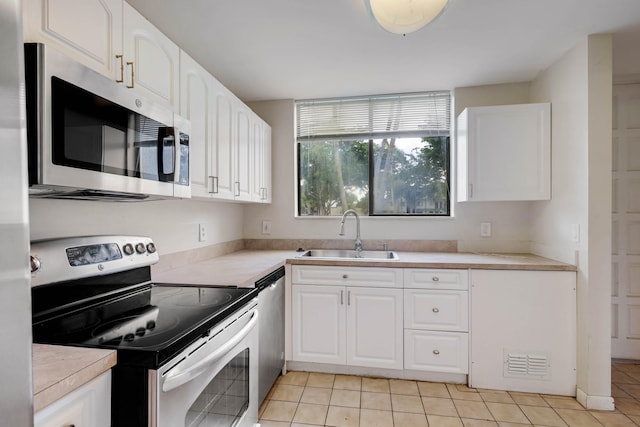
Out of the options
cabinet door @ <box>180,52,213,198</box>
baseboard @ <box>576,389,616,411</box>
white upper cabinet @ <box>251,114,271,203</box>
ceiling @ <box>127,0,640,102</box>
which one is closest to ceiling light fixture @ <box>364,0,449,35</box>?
ceiling @ <box>127,0,640,102</box>

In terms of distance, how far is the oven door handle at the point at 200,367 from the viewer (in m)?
0.88

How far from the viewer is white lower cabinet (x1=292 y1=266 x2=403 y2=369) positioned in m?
2.22

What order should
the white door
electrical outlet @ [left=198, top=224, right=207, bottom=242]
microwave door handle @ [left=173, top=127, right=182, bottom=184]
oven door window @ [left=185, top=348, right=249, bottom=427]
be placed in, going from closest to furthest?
oven door window @ [left=185, top=348, right=249, bottom=427]
microwave door handle @ [left=173, top=127, right=182, bottom=184]
electrical outlet @ [left=198, top=224, right=207, bottom=242]
the white door

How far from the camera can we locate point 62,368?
720 millimetres

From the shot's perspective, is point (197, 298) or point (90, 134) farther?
point (197, 298)

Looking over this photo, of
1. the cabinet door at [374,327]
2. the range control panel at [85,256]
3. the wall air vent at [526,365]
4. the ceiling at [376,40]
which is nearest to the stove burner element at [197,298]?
the range control panel at [85,256]

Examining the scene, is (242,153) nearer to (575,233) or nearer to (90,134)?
(90,134)

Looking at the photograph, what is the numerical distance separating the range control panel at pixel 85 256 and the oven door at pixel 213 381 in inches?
21.2

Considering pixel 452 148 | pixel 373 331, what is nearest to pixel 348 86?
pixel 452 148

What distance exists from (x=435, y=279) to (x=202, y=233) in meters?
1.71

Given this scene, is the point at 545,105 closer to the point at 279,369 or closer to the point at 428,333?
the point at 428,333

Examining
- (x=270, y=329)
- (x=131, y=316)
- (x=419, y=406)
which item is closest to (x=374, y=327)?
(x=419, y=406)

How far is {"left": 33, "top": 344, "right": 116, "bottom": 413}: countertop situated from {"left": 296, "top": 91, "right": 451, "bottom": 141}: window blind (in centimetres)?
257

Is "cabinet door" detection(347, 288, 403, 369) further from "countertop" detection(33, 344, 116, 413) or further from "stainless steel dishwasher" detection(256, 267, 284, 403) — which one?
"countertop" detection(33, 344, 116, 413)
